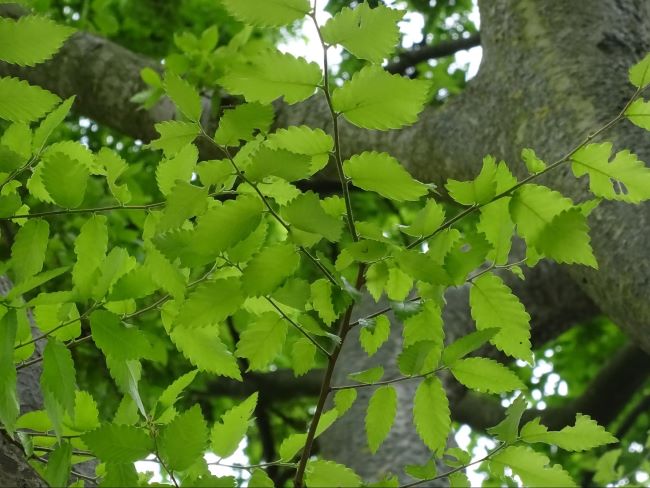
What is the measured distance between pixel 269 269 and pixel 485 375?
33cm

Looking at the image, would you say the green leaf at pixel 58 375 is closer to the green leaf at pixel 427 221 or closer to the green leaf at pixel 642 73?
the green leaf at pixel 427 221

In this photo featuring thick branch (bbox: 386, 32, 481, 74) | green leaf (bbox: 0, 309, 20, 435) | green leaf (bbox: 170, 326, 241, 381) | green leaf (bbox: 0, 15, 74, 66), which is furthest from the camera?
thick branch (bbox: 386, 32, 481, 74)

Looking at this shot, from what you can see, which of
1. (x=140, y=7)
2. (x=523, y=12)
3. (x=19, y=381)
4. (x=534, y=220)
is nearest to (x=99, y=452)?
(x=534, y=220)

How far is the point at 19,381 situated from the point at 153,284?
2.68ft

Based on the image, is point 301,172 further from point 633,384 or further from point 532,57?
point 633,384

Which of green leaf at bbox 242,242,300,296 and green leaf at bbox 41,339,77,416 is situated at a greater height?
green leaf at bbox 242,242,300,296

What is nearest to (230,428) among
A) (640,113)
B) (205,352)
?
(205,352)

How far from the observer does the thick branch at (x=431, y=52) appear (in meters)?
4.24

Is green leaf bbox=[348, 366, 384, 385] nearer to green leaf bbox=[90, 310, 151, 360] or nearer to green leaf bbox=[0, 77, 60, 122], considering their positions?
green leaf bbox=[90, 310, 151, 360]

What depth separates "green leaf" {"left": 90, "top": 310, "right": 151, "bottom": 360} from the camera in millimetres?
956

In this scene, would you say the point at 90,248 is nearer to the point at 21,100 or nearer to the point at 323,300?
the point at 21,100

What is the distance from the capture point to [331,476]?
1047 millimetres

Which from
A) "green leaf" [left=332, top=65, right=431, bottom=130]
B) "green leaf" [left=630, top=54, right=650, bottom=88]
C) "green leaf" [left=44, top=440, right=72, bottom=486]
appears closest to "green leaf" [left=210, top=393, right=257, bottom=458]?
"green leaf" [left=44, top=440, right=72, bottom=486]

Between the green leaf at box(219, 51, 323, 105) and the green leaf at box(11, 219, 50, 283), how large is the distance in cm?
33
